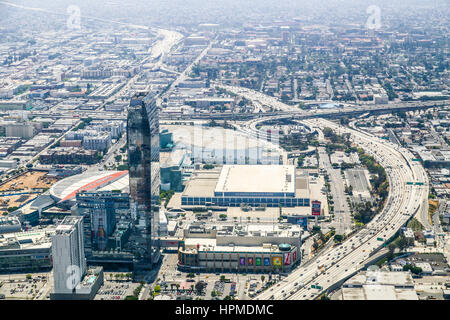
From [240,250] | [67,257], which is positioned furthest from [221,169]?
[67,257]

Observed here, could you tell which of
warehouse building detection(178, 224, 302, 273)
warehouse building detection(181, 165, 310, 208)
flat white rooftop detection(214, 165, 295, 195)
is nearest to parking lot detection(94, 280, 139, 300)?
warehouse building detection(178, 224, 302, 273)

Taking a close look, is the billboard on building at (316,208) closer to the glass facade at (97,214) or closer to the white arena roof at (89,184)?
the white arena roof at (89,184)

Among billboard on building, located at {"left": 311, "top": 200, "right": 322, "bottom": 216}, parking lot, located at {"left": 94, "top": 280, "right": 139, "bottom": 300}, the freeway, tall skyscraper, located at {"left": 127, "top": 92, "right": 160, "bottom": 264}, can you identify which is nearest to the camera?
parking lot, located at {"left": 94, "top": 280, "right": 139, "bottom": 300}

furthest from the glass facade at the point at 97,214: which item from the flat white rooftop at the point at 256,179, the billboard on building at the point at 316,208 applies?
the billboard on building at the point at 316,208

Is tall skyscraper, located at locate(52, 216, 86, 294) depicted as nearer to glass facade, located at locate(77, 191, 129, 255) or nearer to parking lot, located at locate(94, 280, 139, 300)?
parking lot, located at locate(94, 280, 139, 300)

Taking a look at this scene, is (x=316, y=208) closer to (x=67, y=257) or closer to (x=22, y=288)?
(x=67, y=257)

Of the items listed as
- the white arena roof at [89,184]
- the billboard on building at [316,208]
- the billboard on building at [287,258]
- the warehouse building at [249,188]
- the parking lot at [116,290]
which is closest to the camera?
the parking lot at [116,290]

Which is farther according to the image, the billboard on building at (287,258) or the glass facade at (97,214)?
the glass facade at (97,214)
